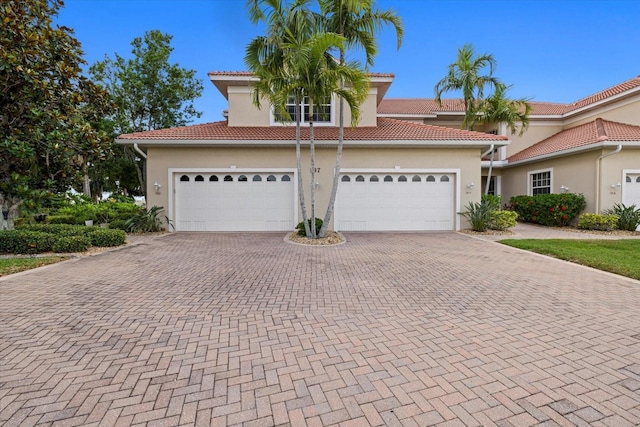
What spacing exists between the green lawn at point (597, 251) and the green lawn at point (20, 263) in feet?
40.7

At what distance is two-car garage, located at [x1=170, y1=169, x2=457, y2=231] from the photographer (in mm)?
12836

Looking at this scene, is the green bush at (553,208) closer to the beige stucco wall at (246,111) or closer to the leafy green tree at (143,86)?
the beige stucco wall at (246,111)

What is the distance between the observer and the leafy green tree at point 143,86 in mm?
20953

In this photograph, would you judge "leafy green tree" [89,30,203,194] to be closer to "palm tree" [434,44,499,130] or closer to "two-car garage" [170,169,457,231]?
"two-car garage" [170,169,457,231]

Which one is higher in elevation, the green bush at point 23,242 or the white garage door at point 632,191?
the white garage door at point 632,191

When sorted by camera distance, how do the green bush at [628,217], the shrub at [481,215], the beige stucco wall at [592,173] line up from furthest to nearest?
the beige stucco wall at [592,173]
the shrub at [481,215]
the green bush at [628,217]

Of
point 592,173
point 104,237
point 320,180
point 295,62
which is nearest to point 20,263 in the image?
point 104,237

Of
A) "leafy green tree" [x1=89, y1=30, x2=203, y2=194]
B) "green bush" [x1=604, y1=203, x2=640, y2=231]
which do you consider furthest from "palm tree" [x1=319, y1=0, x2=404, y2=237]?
"leafy green tree" [x1=89, y1=30, x2=203, y2=194]

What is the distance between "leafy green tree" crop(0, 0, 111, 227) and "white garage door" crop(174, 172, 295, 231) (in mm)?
3811

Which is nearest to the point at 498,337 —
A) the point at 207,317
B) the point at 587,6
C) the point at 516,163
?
the point at 207,317

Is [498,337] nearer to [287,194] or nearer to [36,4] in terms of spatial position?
[287,194]

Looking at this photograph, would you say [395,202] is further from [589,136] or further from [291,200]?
[589,136]

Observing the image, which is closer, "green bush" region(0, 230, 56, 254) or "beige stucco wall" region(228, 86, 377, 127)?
"green bush" region(0, 230, 56, 254)

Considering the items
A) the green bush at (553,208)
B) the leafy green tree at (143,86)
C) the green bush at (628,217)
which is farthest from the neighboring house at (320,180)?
the leafy green tree at (143,86)
